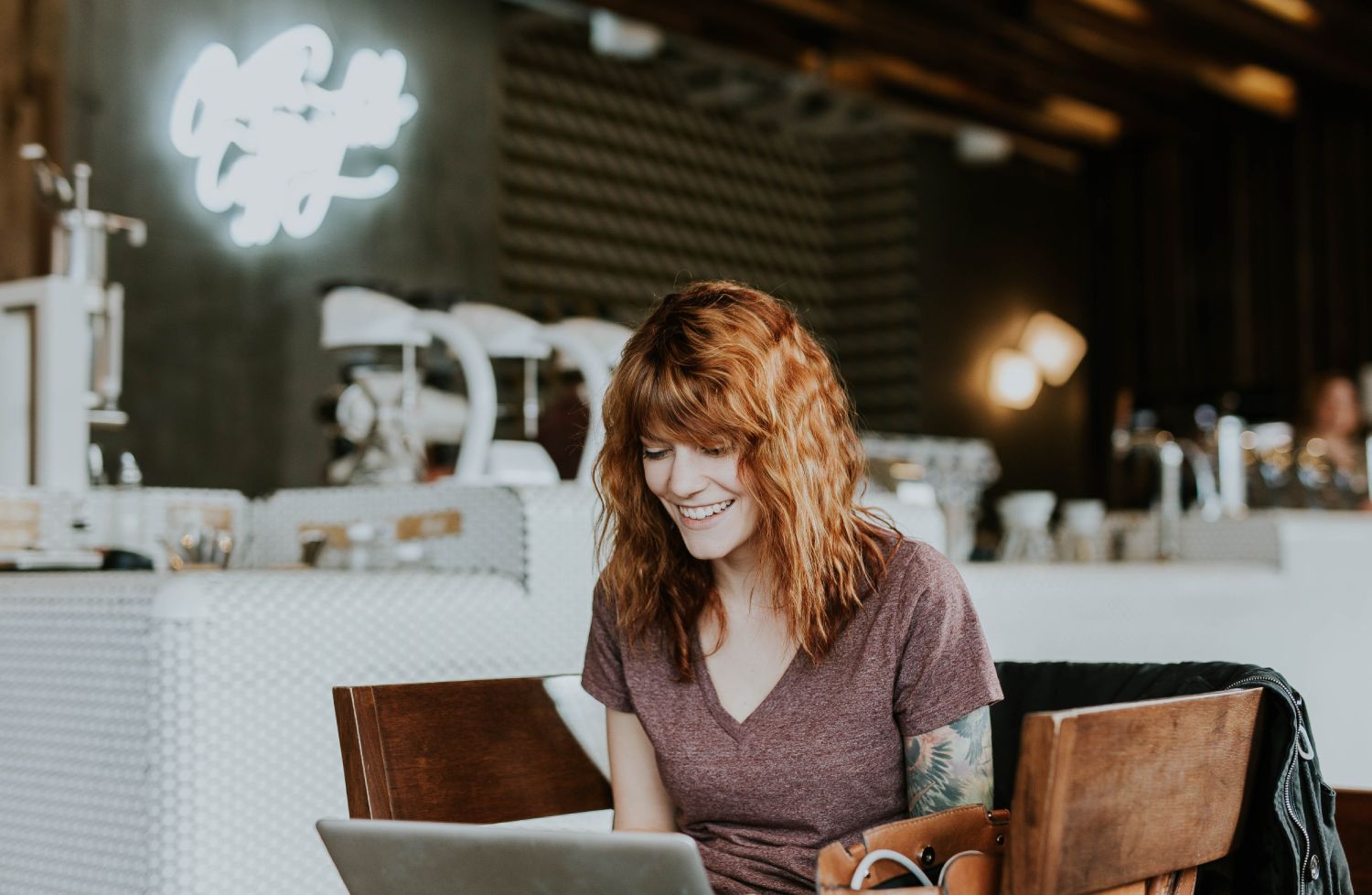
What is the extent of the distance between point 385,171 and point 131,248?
1.08 metres

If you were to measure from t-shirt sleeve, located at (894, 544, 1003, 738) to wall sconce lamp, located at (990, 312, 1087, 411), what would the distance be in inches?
282

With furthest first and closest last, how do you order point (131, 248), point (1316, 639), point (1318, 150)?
point (1318, 150) → point (131, 248) → point (1316, 639)

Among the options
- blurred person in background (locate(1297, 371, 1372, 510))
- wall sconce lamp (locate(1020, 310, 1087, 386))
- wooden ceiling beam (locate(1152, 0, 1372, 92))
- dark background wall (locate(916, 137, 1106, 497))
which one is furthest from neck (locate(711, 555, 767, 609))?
wall sconce lamp (locate(1020, 310, 1087, 386))

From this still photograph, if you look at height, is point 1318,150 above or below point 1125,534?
above

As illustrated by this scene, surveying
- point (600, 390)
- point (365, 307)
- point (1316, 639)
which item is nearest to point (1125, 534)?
point (1316, 639)

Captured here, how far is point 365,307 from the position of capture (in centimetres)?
240

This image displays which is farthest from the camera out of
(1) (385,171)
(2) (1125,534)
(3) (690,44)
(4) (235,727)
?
(3) (690,44)

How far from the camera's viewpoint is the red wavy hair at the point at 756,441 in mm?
1412

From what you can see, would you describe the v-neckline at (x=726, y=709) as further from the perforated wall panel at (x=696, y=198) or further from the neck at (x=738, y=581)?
the perforated wall panel at (x=696, y=198)

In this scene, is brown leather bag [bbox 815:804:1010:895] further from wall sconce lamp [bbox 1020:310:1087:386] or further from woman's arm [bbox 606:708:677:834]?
wall sconce lamp [bbox 1020:310:1087:386]

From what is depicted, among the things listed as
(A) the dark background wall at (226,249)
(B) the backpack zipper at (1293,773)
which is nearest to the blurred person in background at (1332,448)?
(B) the backpack zipper at (1293,773)

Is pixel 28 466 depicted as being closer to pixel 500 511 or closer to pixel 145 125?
pixel 500 511

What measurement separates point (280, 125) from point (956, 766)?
12.8 ft

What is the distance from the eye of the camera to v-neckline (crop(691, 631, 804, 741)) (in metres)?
1.43
